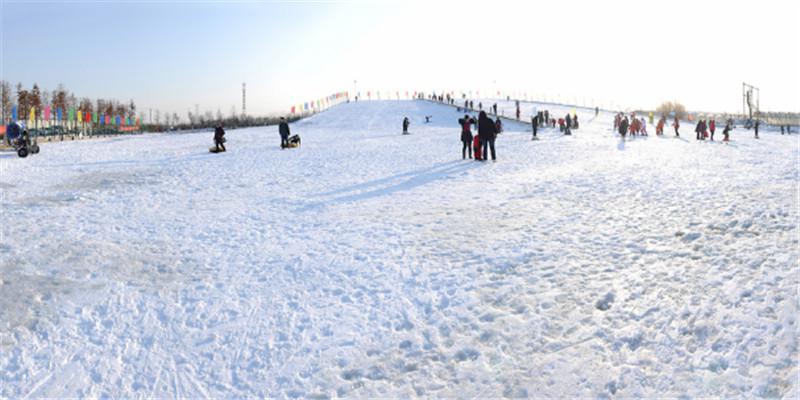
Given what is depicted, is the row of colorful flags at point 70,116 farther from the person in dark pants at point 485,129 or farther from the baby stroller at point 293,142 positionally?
the person in dark pants at point 485,129

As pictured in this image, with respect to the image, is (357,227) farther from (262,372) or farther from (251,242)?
(262,372)

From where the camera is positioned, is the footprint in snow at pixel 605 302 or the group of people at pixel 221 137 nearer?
the footprint in snow at pixel 605 302

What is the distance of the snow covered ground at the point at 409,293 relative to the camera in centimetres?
470

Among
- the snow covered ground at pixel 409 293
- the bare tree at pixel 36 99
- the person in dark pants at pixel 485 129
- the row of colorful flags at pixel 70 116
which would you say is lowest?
the snow covered ground at pixel 409 293

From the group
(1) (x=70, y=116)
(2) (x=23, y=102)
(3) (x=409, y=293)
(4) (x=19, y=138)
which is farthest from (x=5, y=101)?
(3) (x=409, y=293)

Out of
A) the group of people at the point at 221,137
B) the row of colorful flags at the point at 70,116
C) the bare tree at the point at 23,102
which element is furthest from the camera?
the bare tree at the point at 23,102

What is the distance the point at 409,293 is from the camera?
20.9ft

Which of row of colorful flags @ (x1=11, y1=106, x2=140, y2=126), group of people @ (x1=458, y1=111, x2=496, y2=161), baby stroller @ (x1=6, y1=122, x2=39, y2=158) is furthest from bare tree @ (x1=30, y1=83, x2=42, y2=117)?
group of people @ (x1=458, y1=111, x2=496, y2=161)

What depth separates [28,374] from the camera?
4.89 meters

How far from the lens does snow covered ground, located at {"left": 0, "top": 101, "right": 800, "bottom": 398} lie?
4.70 metres

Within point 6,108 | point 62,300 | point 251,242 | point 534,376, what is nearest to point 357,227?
point 251,242

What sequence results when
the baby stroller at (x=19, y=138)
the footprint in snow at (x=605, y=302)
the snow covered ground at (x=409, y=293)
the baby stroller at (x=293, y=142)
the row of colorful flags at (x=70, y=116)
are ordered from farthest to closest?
the row of colorful flags at (x=70, y=116), the baby stroller at (x=293, y=142), the baby stroller at (x=19, y=138), the footprint in snow at (x=605, y=302), the snow covered ground at (x=409, y=293)

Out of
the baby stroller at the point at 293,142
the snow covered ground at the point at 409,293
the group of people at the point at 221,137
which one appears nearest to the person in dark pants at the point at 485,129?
the snow covered ground at the point at 409,293

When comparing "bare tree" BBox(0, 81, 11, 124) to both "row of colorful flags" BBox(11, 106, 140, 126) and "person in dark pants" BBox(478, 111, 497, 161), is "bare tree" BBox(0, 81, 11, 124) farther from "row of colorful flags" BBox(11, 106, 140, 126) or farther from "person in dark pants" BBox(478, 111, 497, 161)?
"person in dark pants" BBox(478, 111, 497, 161)
